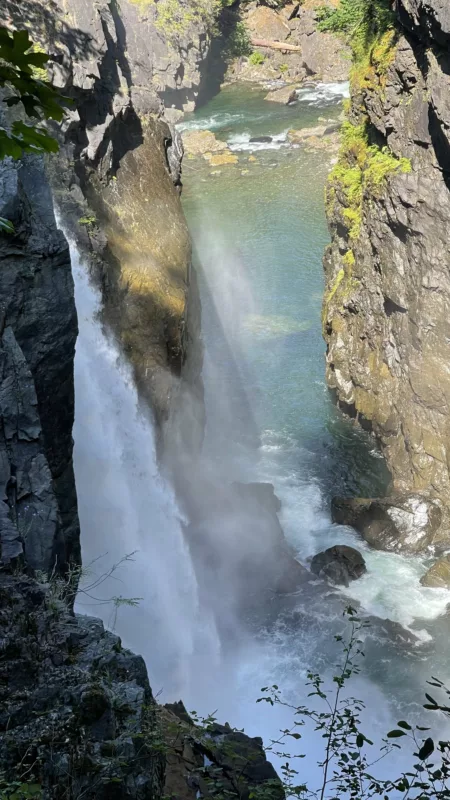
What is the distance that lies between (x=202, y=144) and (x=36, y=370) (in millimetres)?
32822

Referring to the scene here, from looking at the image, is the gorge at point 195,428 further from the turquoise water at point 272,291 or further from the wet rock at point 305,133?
the wet rock at point 305,133

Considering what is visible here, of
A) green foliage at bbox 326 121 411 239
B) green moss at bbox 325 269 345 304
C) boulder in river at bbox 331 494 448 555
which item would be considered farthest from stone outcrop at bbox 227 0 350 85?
boulder in river at bbox 331 494 448 555

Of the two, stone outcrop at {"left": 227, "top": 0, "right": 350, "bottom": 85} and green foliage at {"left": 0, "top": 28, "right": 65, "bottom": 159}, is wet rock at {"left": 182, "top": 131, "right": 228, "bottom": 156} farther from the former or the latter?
green foliage at {"left": 0, "top": 28, "right": 65, "bottom": 159}

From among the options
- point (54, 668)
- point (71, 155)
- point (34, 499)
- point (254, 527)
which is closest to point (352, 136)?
point (71, 155)

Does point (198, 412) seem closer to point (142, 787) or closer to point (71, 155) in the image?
point (71, 155)

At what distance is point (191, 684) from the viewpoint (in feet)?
51.7

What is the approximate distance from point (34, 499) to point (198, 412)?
12.8m

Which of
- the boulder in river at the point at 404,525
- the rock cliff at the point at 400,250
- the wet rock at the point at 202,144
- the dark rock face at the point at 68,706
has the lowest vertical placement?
the dark rock face at the point at 68,706

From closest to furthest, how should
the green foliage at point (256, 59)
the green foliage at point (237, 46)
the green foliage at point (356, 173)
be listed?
1. the green foliage at point (356, 173)
2. the green foliage at point (256, 59)
3. the green foliage at point (237, 46)

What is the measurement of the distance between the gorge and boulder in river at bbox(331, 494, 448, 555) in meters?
0.13

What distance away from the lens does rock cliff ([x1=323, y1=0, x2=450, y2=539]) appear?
1869cm

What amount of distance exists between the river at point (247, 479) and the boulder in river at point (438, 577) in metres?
0.18

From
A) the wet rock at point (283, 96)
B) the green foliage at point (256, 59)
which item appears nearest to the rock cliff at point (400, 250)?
the wet rock at point (283, 96)

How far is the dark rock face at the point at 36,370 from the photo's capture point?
973 centimetres
